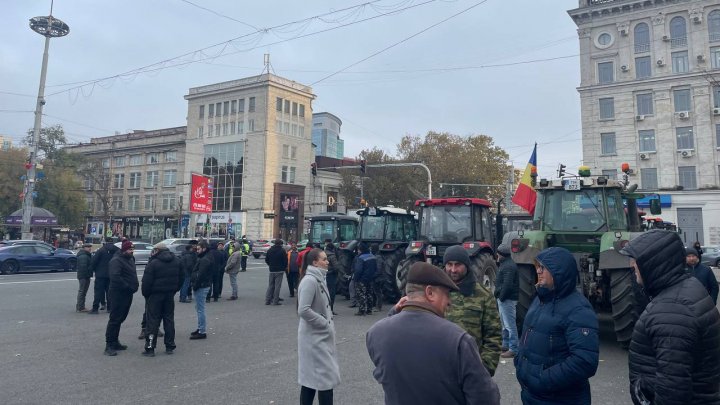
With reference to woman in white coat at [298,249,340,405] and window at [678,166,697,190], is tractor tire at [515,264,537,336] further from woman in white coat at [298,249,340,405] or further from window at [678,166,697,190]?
window at [678,166,697,190]

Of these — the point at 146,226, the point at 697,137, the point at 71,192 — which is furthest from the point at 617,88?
the point at 146,226

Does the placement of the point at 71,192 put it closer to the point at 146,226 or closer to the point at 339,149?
the point at 146,226

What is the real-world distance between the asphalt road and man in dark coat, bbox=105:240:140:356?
10.7 inches

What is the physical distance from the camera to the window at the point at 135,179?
6431cm

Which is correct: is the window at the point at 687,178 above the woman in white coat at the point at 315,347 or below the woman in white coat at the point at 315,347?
above

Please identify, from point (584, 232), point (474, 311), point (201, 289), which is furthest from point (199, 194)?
point (474, 311)

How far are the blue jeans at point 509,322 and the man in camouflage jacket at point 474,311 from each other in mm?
4130

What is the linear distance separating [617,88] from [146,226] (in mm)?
57572

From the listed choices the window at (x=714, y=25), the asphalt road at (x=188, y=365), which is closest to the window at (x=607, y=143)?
the window at (x=714, y=25)

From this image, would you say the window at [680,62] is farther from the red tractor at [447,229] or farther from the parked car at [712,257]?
the red tractor at [447,229]

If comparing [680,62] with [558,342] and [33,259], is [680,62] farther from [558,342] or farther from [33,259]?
[33,259]

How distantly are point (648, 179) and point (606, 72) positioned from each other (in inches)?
375

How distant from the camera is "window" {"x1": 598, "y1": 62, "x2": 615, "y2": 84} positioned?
38031 millimetres

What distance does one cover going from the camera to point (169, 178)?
6169 cm
